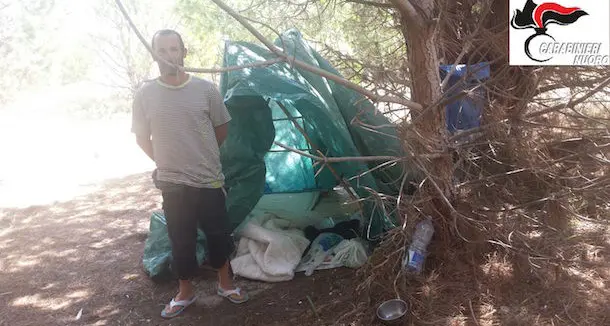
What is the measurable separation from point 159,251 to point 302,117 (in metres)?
1.47

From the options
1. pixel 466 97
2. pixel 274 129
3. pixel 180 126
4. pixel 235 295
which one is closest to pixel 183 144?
pixel 180 126

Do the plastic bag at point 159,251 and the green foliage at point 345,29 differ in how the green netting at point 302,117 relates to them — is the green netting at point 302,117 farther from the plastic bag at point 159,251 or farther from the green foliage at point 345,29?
the plastic bag at point 159,251

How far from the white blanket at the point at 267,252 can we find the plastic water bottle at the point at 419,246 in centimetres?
97

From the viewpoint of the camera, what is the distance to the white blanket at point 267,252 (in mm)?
3225

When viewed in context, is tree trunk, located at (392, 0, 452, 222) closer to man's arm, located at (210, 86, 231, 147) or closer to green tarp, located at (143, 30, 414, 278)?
green tarp, located at (143, 30, 414, 278)

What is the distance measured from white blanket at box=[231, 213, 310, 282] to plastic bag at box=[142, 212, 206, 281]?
0.28 metres

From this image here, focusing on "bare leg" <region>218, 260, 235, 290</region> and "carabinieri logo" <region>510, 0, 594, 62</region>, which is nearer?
"carabinieri logo" <region>510, 0, 594, 62</region>

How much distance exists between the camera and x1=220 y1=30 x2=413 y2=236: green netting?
2994 millimetres

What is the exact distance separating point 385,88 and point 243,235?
176cm

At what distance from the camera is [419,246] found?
2.56 metres

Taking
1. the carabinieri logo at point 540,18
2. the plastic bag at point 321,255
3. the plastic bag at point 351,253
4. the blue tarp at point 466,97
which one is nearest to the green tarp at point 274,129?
the plastic bag at point 351,253

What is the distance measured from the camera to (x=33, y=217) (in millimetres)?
5164

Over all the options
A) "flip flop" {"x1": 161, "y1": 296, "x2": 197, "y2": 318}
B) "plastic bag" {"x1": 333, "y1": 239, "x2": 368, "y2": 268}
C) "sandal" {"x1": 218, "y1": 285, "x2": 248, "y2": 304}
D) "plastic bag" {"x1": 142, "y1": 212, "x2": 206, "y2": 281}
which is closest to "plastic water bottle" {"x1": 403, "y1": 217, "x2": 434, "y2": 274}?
"plastic bag" {"x1": 333, "y1": 239, "x2": 368, "y2": 268}

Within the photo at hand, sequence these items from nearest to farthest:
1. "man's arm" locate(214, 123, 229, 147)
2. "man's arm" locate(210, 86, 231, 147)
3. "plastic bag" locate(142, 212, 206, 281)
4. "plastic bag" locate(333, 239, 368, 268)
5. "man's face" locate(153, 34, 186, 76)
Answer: "man's face" locate(153, 34, 186, 76), "man's arm" locate(210, 86, 231, 147), "man's arm" locate(214, 123, 229, 147), "plastic bag" locate(333, 239, 368, 268), "plastic bag" locate(142, 212, 206, 281)
